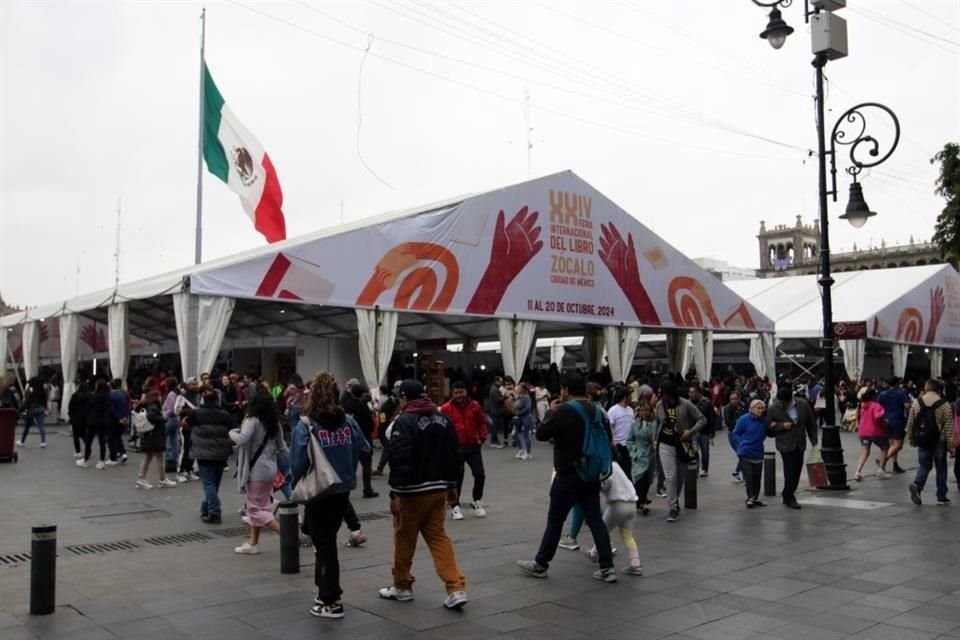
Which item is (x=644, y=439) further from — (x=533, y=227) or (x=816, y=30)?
(x=533, y=227)

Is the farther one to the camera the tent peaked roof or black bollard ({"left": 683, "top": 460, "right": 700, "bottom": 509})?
the tent peaked roof

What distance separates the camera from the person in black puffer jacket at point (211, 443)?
29.9ft

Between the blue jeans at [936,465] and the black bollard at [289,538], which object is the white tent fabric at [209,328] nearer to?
the black bollard at [289,538]

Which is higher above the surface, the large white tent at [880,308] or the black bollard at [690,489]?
the large white tent at [880,308]

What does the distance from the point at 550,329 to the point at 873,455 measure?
1210 centimetres

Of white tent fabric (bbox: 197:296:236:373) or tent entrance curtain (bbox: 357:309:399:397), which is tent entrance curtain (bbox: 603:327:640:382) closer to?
tent entrance curtain (bbox: 357:309:399:397)

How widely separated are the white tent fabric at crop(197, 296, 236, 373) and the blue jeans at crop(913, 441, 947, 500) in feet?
39.3

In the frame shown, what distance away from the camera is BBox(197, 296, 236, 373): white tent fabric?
15.8 metres

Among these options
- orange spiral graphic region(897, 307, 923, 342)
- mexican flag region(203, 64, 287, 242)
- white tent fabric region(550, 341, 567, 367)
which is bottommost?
white tent fabric region(550, 341, 567, 367)

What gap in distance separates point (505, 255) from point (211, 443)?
42.5 ft

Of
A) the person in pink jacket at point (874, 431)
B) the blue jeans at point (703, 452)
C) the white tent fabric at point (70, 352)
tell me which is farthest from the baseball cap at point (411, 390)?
the white tent fabric at point (70, 352)

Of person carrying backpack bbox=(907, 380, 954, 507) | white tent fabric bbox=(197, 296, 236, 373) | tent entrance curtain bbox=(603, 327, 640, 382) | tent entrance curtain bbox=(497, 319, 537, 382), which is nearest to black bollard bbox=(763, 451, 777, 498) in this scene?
person carrying backpack bbox=(907, 380, 954, 507)

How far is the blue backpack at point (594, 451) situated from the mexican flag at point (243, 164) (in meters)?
17.8

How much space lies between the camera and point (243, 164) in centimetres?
2334
